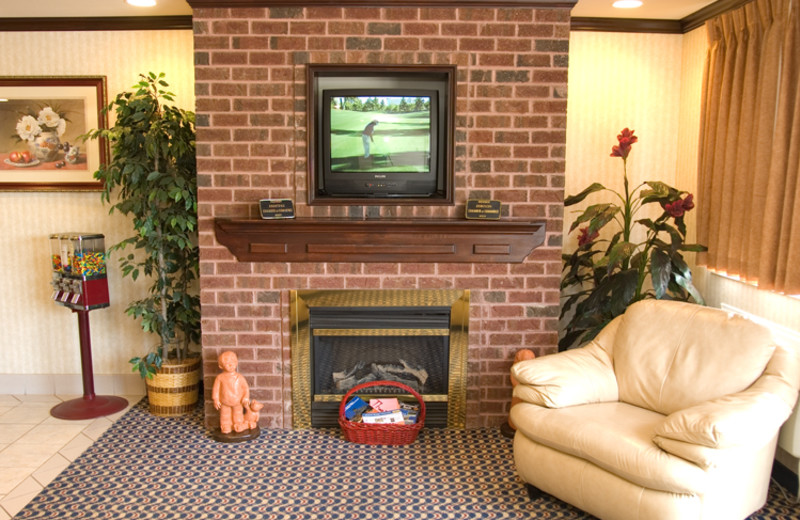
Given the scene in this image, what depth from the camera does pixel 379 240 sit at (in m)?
3.24

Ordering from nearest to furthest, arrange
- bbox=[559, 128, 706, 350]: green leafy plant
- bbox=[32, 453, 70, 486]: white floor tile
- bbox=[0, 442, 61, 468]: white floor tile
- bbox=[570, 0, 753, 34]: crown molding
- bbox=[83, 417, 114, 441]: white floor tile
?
1. bbox=[32, 453, 70, 486]: white floor tile
2. bbox=[0, 442, 61, 468]: white floor tile
3. bbox=[559, 128, 706, 350]: green leafy plant
4. bbox=[83, 417, 114, 441]: white floor tile
5. bbox=[570, 0, 753, 34]: crown molding

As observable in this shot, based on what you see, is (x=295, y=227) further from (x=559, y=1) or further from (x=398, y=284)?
(x=559, y=1)

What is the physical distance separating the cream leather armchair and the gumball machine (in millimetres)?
2449

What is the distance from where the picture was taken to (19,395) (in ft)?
13.1

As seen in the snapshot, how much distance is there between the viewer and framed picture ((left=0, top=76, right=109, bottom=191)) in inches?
150

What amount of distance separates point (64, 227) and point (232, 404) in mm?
1708

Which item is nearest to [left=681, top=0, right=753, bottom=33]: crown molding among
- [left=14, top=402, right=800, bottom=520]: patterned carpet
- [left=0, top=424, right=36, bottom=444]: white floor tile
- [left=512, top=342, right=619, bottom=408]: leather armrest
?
[left=512, top=342, right=619, bottom=408]: leather armrest

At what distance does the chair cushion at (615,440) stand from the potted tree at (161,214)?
6.57ft

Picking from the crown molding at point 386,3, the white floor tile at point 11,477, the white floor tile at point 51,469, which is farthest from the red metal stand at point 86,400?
the crown molding at point 386,3

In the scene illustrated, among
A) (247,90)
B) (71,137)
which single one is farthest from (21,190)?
(247,90)

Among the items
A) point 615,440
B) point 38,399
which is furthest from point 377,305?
point 38,399

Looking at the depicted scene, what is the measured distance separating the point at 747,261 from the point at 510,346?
1.23m

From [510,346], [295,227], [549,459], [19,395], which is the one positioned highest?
[295,227]

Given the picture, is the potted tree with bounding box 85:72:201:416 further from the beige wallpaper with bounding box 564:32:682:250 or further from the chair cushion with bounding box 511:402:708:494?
the beige wallpaper with bounding box 564:32:682:250
